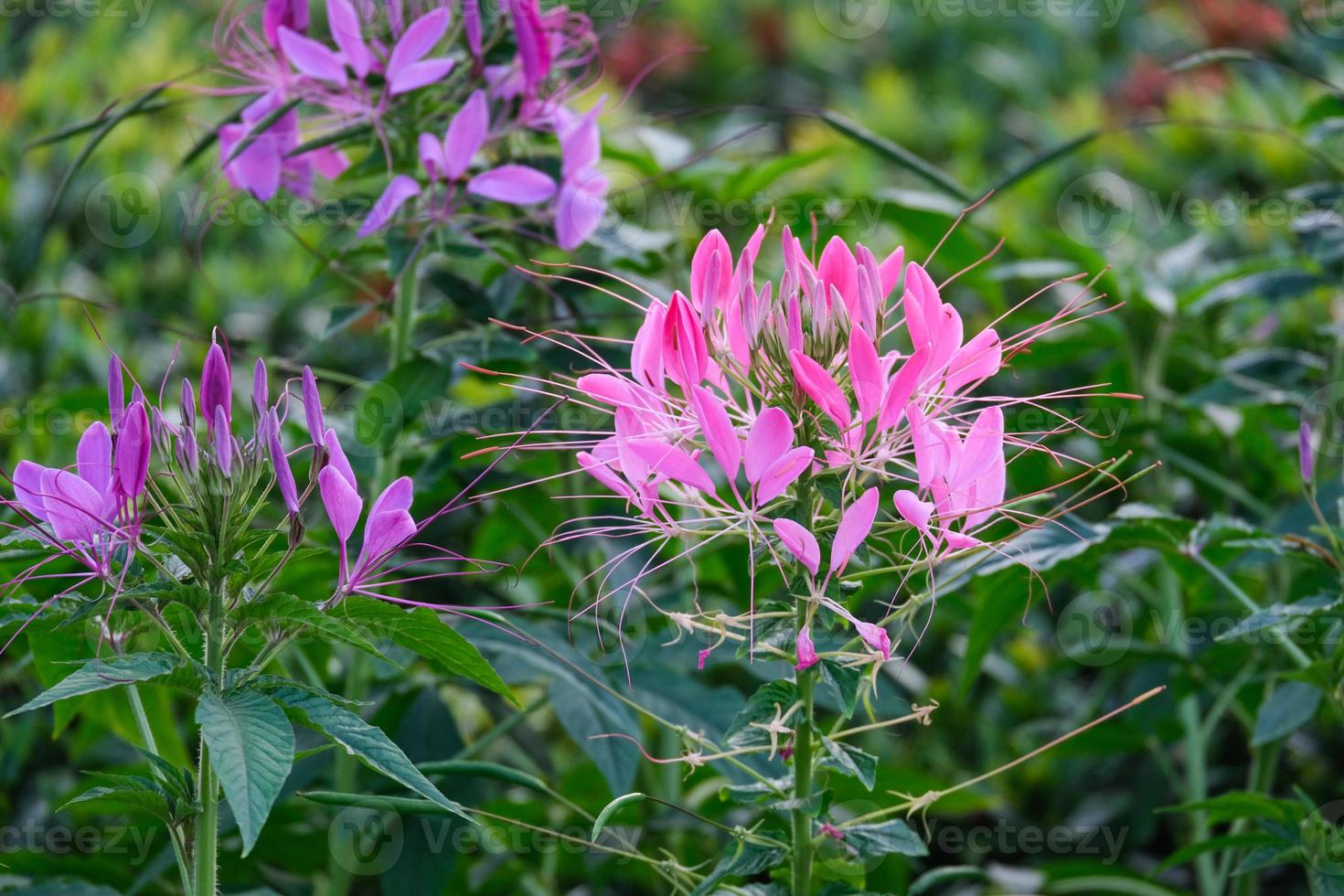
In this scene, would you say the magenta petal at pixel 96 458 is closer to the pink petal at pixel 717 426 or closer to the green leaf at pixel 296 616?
the green leaf at pixel 296 616

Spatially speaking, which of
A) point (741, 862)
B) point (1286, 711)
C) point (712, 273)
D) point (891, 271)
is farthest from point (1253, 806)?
point (712, 273)

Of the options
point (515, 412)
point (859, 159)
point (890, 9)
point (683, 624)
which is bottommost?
point (890, 9)

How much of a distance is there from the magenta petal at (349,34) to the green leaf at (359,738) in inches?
32.4

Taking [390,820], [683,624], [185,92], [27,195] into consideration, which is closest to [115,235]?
[27,195]

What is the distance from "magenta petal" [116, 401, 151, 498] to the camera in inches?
39.6

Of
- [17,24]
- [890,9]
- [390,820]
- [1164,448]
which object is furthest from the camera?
[890,9]

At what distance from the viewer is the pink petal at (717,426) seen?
1.03 meters

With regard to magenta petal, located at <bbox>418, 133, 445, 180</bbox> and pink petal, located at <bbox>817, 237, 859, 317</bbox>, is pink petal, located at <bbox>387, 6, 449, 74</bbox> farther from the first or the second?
pink petal, located at <bbox>817, 237, 859, 317</bbox>

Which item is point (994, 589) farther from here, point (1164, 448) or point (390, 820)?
point (390, 820)

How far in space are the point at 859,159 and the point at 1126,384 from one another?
1.67 m

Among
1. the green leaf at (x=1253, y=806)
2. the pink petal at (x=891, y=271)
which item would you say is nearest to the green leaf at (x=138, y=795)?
the pink petal at (x=891, y=271)

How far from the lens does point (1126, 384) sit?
2.14m

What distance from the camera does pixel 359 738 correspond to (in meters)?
0.99

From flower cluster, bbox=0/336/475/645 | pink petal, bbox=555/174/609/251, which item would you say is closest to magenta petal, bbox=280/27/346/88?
pink petal, bbox=555/174/609/251
